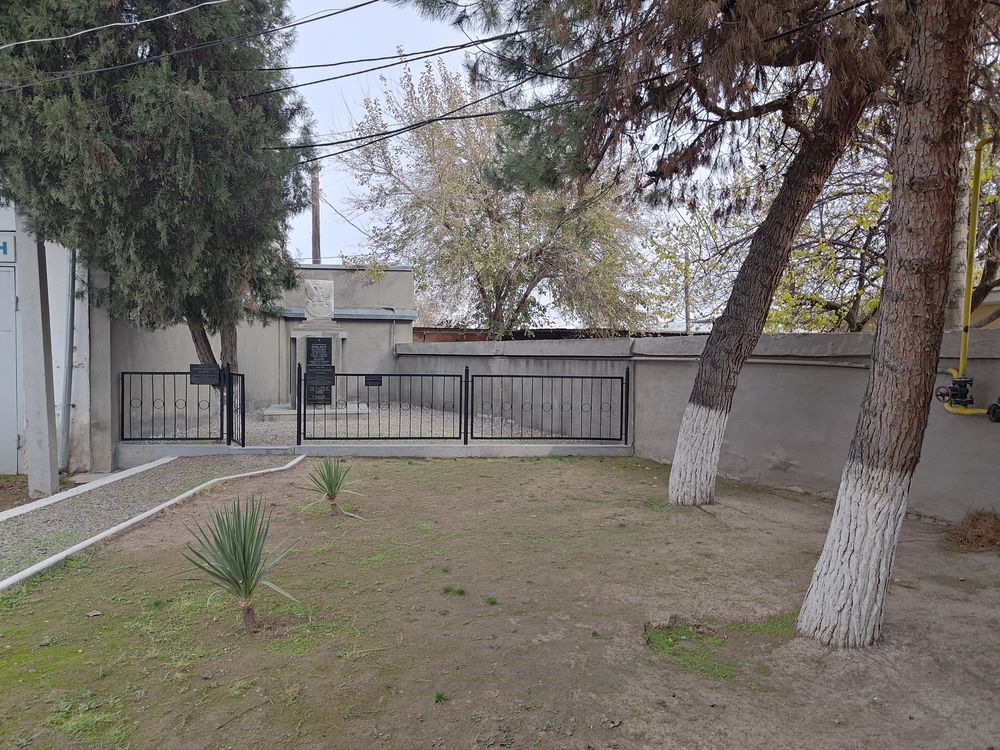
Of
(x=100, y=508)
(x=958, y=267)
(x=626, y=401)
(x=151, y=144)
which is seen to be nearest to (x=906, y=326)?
(x=958, y=267)

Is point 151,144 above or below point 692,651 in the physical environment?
above

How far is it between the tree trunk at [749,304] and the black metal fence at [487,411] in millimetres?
3100

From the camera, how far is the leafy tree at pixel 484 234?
1605cm

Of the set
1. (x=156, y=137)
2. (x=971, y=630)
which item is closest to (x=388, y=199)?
(x=156, y=137)

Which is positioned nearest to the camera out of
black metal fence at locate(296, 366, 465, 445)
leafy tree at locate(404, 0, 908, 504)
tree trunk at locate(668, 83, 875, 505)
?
leafy tree at locate(404, 0, 908, 504)

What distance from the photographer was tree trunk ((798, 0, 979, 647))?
3.20 metres

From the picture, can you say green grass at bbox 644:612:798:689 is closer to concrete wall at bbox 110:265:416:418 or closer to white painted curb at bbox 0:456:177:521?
white painted curb at bbox 0:456:177:521

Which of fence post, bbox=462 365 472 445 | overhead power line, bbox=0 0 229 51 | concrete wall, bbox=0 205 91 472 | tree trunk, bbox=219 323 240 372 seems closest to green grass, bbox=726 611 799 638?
fence post, bbox=462 365 472 445

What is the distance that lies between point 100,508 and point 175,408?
285 centimetres

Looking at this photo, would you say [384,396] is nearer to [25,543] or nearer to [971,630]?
[25,543]

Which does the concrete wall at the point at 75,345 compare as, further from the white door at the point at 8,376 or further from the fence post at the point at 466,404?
the fence post at the point at 466,404

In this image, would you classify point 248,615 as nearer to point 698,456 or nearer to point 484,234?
point 698,456

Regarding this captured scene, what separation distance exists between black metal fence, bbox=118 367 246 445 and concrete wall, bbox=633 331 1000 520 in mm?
5637

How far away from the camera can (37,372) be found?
287 inches
